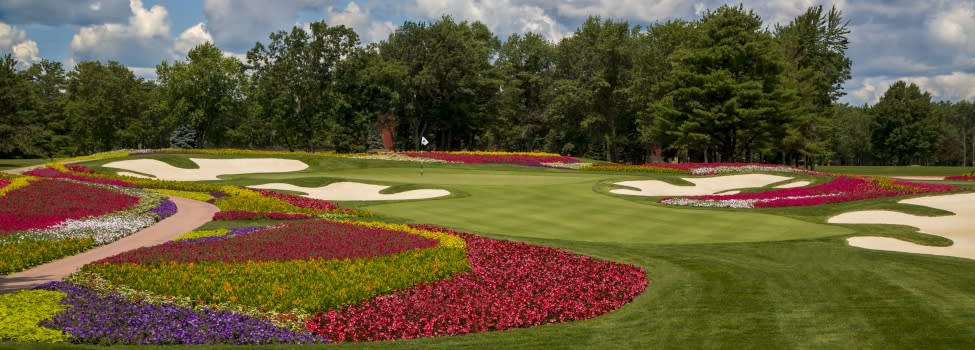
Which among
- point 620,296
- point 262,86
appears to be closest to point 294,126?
point 262,86

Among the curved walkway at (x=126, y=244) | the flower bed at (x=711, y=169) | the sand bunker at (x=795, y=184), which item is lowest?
the curved walkway at (x=126, y=244)

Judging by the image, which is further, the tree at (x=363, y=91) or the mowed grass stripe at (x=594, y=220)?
the tree at (x=363, y=91)

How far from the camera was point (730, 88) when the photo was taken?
58.5m

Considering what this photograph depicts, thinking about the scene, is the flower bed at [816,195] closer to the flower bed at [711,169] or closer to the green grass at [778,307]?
the flower bed at [711,169]

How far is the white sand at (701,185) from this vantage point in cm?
3453

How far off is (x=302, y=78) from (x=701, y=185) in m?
52.0

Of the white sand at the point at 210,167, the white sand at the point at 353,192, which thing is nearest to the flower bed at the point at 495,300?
the white sand at the point at 353,192

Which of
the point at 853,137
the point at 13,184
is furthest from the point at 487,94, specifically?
the point at 853,137

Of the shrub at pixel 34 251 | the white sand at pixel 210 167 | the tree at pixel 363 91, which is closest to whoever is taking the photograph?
the shrub at pixel 34 251

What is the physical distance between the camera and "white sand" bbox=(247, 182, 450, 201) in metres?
31.0

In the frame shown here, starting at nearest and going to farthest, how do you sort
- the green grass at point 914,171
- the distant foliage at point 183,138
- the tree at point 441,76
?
the distant foliage at point 183,138, the green grass at point 914,171, the tree at point 441,76

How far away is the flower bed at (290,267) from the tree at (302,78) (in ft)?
201

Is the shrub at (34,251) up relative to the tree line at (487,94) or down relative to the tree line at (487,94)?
down

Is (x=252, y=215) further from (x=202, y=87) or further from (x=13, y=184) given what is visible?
(x=202, y=87)
